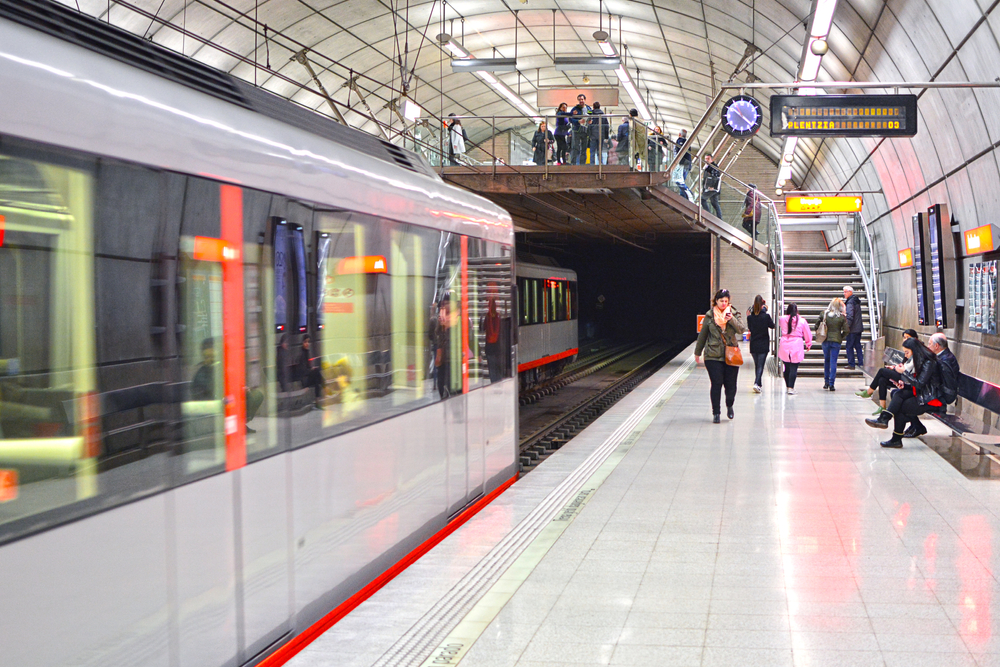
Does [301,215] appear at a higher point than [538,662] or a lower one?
higher

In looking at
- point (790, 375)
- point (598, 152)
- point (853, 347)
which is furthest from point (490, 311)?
point (853, 347)

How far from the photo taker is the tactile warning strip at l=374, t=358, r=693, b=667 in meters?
4.48

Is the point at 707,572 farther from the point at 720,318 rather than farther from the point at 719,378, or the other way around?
the point at 719,378

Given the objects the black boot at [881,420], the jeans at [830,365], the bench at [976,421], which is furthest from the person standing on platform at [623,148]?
the black boot at [881,420]

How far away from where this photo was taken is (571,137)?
17.9m

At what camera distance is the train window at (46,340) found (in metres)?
2.90

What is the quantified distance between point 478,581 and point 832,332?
1245cm

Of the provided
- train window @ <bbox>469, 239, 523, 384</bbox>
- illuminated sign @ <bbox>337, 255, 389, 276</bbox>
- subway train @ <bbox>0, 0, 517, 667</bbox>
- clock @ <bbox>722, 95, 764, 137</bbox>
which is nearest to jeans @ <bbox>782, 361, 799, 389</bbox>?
clock @ <bbox>722, 95, 764, 137</bbox>

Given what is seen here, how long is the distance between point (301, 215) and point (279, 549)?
153cm

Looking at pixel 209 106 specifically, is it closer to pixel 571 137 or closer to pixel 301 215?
pixel 301 215

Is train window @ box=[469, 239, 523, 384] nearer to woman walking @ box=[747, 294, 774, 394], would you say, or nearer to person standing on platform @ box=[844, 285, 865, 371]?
woman walking @ box=[747, 294, 774, 394]

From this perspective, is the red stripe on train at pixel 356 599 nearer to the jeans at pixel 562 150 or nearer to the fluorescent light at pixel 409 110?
the fluorescent light at pixel 409 110

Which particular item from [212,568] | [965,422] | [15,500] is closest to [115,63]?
[15,500]

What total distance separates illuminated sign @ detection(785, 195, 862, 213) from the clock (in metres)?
7.50
